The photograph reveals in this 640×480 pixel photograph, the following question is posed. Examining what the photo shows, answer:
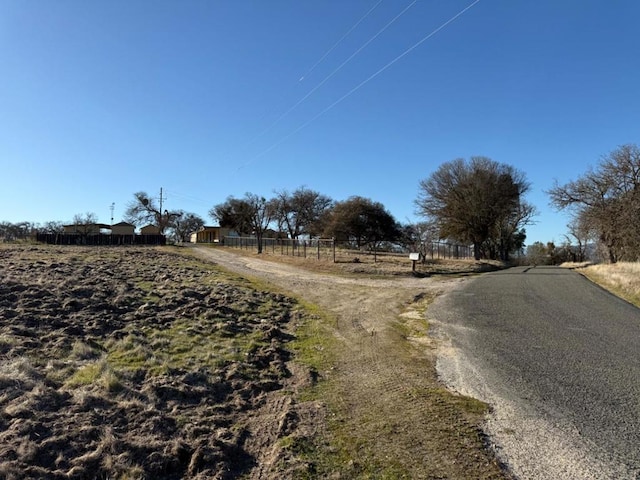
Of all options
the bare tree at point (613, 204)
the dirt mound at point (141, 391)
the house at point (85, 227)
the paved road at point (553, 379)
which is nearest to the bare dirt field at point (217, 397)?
the dirt mound at point (141, 391)

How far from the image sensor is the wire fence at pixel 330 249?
121ft

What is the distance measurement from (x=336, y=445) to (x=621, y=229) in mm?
32906

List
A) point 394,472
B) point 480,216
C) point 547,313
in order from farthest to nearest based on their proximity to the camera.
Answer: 1. point 480,216
2. point 547,313
3. point 394,472

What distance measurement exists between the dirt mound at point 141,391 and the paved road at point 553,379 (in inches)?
81.7

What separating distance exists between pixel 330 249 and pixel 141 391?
120 ft

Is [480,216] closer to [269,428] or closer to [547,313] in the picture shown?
[547,313]

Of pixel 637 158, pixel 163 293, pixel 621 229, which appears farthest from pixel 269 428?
pixel 637 158

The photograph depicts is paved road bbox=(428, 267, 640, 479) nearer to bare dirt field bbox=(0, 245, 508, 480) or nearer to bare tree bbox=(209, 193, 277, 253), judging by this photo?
bare dirt field bbox=(0, 245, 508, 480)

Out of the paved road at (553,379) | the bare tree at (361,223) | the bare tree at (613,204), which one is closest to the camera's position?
the paved road at (553,379)

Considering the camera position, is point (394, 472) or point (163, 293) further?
point (163, 293)

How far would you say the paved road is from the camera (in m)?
3.64

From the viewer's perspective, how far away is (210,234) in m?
85.9

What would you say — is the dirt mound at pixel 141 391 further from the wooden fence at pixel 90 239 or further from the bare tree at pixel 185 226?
the bare tree at pixel 185 226

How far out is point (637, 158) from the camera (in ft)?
108
